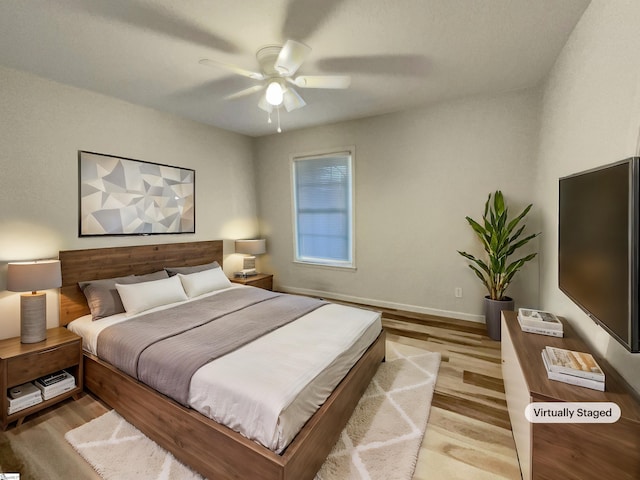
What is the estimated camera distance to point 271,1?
1795 millimetres

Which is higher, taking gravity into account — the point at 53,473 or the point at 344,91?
the point at 344,91

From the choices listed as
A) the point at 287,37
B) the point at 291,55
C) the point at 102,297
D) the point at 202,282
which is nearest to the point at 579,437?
the point at 291,55

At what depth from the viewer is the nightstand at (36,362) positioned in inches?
76.0

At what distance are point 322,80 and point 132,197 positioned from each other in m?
2.54

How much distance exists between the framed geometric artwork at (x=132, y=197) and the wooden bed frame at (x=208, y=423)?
448 millimetres

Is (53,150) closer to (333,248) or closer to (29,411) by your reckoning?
(29,411)

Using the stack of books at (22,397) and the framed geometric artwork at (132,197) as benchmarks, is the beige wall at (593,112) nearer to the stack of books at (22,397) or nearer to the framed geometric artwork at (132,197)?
the stack of books at (22,397)

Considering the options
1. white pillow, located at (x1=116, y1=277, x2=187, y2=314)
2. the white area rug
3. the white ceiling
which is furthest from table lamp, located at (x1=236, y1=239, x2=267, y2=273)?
the white area rug

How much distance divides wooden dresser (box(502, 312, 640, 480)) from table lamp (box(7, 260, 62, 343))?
3269mm

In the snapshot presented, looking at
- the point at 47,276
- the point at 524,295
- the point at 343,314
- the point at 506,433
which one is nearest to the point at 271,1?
the point at 343,314

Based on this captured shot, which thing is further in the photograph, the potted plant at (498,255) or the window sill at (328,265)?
the window sill at (328,265)


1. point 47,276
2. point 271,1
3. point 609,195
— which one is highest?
point 271,1

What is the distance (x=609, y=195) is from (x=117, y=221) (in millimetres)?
3985

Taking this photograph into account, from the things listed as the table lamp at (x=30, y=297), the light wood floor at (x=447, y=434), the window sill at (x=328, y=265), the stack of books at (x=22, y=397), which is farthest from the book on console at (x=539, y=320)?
the table lamp at (x=30, y=297)
